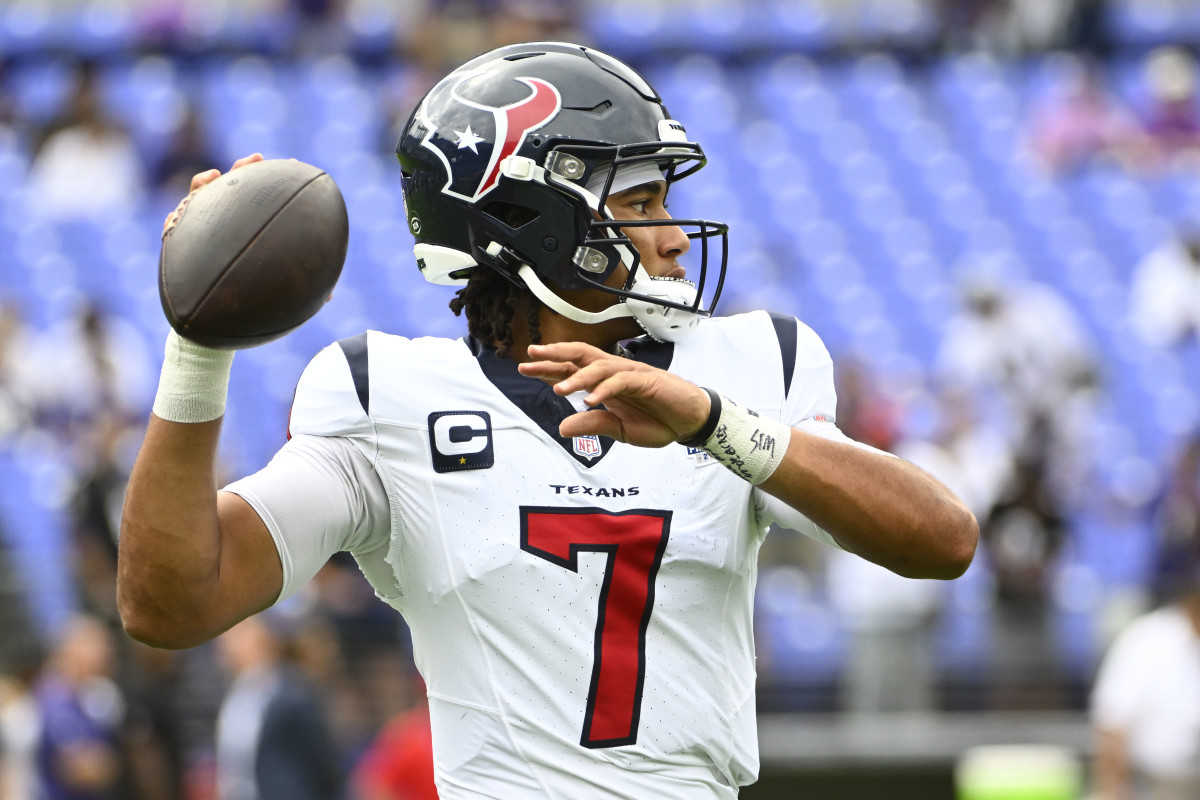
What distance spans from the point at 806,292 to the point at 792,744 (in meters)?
4.20

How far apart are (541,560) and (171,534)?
59cm

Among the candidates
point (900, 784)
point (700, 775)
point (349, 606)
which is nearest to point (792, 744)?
point (900, 784)

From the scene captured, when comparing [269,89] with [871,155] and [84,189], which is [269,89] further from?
[871,155]

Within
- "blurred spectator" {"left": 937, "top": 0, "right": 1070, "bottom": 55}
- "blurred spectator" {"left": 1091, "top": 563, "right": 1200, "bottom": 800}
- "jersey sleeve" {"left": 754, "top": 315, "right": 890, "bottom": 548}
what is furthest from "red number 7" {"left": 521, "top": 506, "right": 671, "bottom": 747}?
"blurred spectator" {"left": 937, "top": 0, "right": 1070, "bottom": 55}

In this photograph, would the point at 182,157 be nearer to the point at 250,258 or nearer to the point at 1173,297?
the point at 1173,297

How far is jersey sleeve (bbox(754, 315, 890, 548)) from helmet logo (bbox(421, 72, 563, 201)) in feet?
1.82

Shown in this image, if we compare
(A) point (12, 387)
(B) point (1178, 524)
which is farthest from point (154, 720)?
(B) point (1178, 524)

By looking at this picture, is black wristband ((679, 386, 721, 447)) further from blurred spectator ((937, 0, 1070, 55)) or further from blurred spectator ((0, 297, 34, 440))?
blurred spectator ((937, 0, 1070, 55))

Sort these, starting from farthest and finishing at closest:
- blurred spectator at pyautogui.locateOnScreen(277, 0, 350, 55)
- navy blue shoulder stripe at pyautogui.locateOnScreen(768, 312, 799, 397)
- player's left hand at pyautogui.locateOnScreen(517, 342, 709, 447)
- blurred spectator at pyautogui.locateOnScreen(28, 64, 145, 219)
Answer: blurred spectator at pyautogui.locateOnScreen(277, 0, 350, 55) → blurred spectator at pyautogui.locateOnScreen(28, 64, 145, 219) → navy blue shoulder stripe at pyautogui.locateOnScreen(768, 312, 799, 397) → player's left hand at pyautogui.locateOnScreen(517, 342, 709, 447)

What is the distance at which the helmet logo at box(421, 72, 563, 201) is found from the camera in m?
2.85

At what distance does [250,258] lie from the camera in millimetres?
2506

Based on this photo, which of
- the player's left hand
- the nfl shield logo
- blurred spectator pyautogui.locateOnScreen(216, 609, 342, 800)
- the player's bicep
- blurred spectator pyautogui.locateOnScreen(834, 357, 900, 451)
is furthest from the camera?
blurred spectator pyautogui.locateOnScreen(834, 357, 900, 451)

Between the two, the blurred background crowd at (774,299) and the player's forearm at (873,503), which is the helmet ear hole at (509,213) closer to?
the player's forearm at (873,503)

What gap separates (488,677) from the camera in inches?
106
